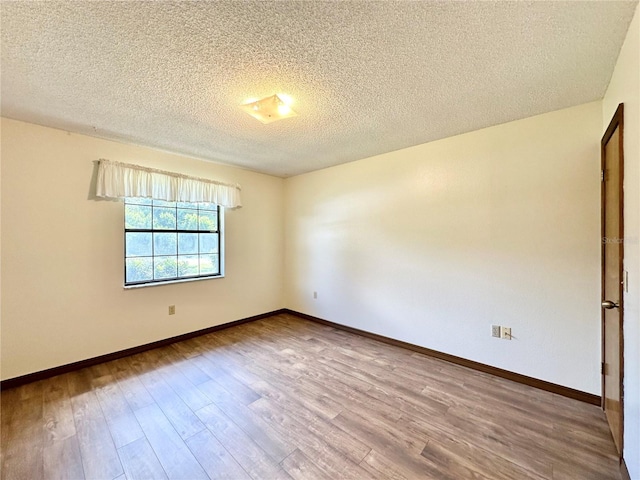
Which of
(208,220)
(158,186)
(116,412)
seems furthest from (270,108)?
(116,412)

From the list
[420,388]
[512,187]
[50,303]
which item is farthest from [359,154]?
[50,303]

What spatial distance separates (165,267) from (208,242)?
0.65 metres

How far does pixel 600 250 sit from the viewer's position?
2029 millimetres

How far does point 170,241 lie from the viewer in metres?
3.35

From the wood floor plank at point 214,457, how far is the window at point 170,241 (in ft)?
6.89

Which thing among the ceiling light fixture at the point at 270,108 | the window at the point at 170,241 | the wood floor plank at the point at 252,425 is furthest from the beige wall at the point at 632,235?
the window at the point at 170,241

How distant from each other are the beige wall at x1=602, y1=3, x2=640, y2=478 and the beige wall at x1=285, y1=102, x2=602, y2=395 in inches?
29.7

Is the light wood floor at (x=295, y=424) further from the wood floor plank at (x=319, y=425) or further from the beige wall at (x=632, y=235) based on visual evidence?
the beige wall at (x=632, y=235)

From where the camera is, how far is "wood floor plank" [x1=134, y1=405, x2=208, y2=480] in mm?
1455

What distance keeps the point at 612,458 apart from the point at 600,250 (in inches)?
54.8

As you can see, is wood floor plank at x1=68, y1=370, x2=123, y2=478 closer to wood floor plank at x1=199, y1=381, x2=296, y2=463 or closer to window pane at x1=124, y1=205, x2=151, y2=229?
wood floor plank at x1=199, y1=381, x2=296, y2=463

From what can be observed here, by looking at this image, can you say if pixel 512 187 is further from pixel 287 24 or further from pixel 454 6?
pixel 287 24

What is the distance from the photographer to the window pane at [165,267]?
3.23 meters

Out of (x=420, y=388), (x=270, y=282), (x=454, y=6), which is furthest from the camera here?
(x=270, y=282)
